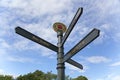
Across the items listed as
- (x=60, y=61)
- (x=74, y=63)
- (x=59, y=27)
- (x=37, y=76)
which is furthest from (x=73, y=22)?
(x=37, y=76)

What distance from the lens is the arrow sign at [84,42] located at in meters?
6.67

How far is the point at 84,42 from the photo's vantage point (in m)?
7.15

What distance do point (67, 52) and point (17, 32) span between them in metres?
1.60

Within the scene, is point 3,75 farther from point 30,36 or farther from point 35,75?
point 30,36

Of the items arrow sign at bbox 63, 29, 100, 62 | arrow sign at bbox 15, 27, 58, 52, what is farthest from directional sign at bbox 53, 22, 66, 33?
arrow sign at bbox 63, 29, 100, 62

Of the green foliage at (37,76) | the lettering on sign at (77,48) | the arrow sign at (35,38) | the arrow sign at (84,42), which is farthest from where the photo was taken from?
the green foliage at (37,76)

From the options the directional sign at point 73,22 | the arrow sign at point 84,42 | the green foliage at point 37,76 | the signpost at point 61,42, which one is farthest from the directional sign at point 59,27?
the green foliage at point 37,76

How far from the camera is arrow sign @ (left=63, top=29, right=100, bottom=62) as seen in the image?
6.67 metres

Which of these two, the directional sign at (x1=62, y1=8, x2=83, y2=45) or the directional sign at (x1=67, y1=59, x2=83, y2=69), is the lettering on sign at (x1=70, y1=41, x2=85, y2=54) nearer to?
the directional sign at (x1=62, y1=8, x2=83, y2=45)

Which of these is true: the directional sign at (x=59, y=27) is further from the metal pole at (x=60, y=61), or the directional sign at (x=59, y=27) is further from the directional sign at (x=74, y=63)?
the directional sign at (x=74, y=63)

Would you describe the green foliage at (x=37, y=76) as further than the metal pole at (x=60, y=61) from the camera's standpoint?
Yes

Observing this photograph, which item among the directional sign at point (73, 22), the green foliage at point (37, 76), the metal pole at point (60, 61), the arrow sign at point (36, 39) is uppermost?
the green foliage at point (37, 76)

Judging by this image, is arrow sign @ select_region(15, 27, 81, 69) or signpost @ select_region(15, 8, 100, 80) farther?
arrow sign @ select_region(15, 27, 81, 69)

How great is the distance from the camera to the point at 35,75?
56906 mm
